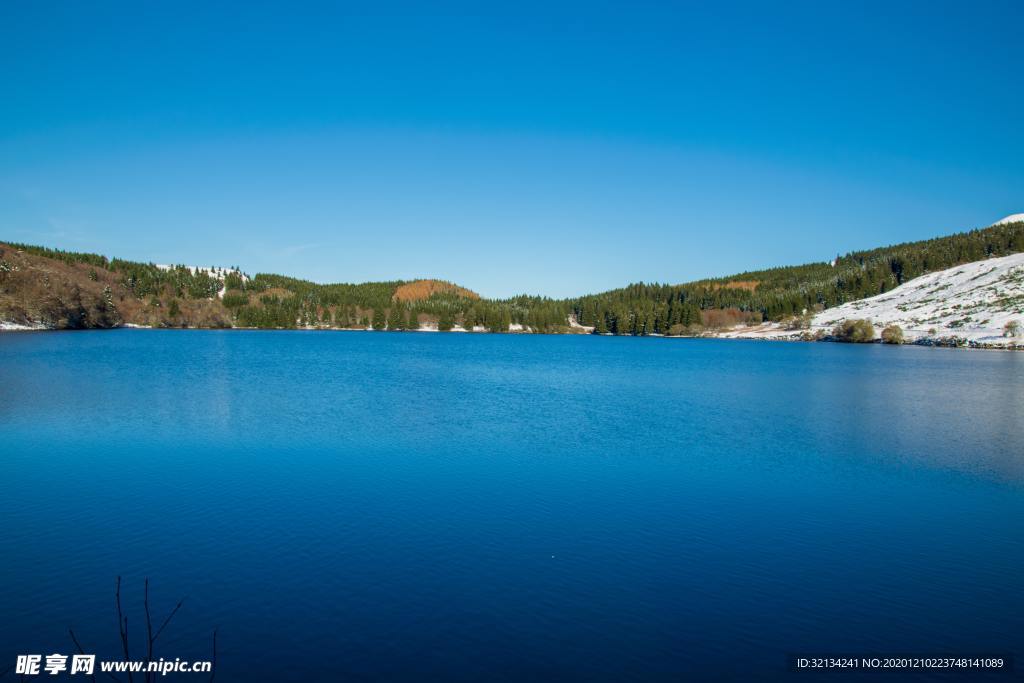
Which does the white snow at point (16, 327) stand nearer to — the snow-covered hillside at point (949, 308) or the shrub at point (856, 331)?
the snow-covered hillside at point (949, 308)

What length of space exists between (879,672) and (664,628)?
316cm

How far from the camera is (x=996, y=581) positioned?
1184 centimetres

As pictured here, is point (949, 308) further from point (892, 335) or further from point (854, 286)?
point (854, 286)

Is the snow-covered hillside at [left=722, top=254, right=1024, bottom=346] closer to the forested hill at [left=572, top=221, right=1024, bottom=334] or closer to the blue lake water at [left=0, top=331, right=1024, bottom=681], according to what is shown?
the forested hill at [left=572, top=221, right=1024, bottom=334]

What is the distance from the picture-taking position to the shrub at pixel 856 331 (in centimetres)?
12875

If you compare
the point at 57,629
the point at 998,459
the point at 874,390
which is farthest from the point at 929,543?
the point at 874,390

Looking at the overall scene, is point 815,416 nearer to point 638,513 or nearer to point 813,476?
point 813,476

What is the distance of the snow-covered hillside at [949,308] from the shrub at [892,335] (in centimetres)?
132

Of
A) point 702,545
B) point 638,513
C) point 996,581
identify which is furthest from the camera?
point 638,513

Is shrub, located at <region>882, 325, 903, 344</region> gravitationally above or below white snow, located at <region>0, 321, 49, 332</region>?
above

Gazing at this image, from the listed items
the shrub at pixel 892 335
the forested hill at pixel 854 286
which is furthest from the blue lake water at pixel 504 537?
the forested hill at pixel 854 286

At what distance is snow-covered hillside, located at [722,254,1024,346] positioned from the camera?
110812 mm

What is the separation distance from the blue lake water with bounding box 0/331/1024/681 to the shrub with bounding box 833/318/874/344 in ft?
364

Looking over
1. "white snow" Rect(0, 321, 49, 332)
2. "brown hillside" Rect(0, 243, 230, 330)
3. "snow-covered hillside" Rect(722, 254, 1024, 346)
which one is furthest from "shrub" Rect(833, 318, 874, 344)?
"brown hillside" Rect(0, 243, 230, 330)
